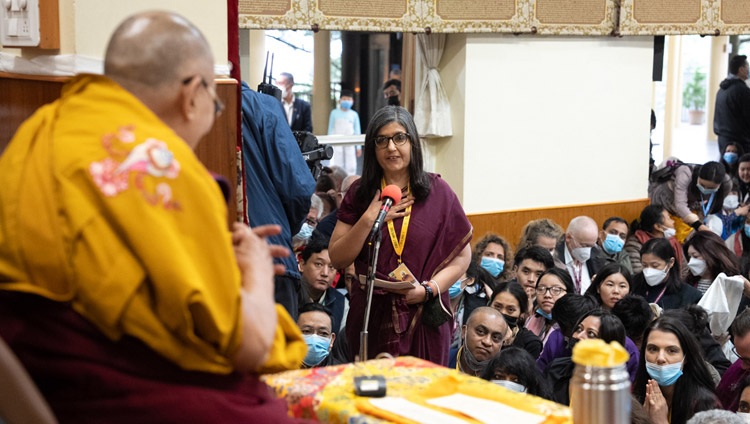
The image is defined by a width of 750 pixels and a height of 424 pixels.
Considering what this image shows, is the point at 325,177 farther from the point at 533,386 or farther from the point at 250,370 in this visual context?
the point at 250,370

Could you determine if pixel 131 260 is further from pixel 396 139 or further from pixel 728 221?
pixel 728 221

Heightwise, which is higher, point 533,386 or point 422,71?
point 422,71

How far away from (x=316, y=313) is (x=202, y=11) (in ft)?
7.35

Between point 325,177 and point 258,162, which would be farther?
point 325,177

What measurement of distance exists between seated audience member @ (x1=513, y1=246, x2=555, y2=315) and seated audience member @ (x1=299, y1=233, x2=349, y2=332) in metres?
1.11

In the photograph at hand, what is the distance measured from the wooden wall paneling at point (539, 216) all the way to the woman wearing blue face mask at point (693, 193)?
0.27m

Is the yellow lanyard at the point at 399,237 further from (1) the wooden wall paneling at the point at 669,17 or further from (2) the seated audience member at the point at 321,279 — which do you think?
(1) the wooden wall paneling at the point at 669,17

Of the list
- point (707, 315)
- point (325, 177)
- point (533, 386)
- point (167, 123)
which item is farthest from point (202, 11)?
point (325, 177)

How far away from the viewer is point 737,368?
484 cm

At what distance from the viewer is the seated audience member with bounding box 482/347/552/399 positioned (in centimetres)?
449

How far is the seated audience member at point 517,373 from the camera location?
14.7 feet

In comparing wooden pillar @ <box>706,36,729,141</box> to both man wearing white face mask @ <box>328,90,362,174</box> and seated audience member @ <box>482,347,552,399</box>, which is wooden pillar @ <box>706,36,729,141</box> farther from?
seated audience member @ <box>482,347,552,399</box>

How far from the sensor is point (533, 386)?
4.49 m

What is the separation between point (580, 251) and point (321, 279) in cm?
214
